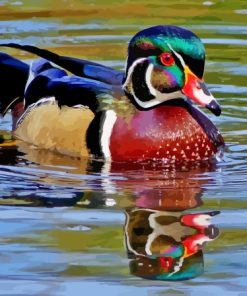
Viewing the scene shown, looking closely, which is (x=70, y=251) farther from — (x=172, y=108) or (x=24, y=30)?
(x=24, y=30)

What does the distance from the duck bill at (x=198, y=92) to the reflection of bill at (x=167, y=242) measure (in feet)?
3.19

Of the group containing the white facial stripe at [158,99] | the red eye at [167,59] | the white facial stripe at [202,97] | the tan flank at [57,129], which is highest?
the red eye at [167,59]

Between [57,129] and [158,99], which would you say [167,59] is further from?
[57,129]

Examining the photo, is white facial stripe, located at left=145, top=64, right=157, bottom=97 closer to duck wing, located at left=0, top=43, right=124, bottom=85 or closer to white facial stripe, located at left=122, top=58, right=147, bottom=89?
white facial stripe, located at left=122, top=58, right=147, bottom=89

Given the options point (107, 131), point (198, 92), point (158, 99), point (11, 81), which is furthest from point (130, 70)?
point (11, 81)

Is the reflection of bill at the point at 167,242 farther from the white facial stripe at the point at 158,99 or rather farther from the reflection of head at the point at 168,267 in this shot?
the white facial stripe at the point at 158,99

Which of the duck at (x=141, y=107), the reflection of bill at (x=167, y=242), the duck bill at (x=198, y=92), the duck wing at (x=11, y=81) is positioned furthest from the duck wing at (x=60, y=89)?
the reflection of bill at (x=167, y=242)

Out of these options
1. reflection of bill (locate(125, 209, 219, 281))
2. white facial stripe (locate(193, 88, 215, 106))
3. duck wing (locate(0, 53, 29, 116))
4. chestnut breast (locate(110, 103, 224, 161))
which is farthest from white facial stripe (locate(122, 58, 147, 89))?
reflection of bill (locate(125, 209, 219, 281))

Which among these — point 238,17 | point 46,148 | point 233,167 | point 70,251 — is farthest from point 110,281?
point 238,17

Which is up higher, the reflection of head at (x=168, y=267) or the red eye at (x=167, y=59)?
the red eye at (x=167, y=59)

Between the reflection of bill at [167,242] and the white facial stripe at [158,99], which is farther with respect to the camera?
the white facial stripe at [158,99]

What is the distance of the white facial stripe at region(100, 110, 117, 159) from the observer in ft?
21.9

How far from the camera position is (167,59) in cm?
674

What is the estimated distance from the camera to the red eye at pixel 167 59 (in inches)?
264
